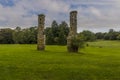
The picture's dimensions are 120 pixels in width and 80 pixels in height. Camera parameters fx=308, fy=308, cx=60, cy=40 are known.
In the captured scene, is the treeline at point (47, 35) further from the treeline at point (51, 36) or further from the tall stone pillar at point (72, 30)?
the tall stone pillar at point (72, 30)

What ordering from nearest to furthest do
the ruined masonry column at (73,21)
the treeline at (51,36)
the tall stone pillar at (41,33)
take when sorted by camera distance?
the ruined masonry column at (73,21) < the tall stone pillar at (41,33) < the treeline at (51,36)

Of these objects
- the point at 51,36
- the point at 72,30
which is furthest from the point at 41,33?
the point at 51,36

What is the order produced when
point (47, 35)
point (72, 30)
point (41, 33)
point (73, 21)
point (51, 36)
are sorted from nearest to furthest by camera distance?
point (72, 30) → point (73, 21) → point (41, 33) → point (51, 36) → point (47, 35)

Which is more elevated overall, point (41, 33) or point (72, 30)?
point (72, 30)

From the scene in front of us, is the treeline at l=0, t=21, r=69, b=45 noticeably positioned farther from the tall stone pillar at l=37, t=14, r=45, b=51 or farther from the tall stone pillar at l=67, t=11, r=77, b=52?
the tall stone pillar at l=67, t=11, r=77, b=52

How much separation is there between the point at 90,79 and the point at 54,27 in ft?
286

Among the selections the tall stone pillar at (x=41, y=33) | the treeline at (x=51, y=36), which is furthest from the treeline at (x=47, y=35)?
the tall stone pillar at (x=41, y=33)

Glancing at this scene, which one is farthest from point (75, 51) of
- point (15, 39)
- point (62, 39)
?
point (15, 39)

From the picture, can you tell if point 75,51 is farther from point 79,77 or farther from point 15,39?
point 15,39

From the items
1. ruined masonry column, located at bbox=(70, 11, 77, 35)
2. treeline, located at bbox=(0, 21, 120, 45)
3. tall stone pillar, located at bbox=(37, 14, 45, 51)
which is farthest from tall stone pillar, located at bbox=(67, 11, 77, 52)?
treeline, located at bbox=(0, 21, 120, 45)

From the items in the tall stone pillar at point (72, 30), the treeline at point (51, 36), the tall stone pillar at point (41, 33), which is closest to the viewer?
the tall stone pillar at point (72, 30)

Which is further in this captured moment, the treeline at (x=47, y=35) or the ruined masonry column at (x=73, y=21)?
the treeline at (x=47, y=35)

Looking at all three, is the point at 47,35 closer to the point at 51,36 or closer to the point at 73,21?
the point at 51,36

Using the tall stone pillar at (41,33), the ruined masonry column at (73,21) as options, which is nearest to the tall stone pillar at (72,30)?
the ruined masonry column at (73,21)
